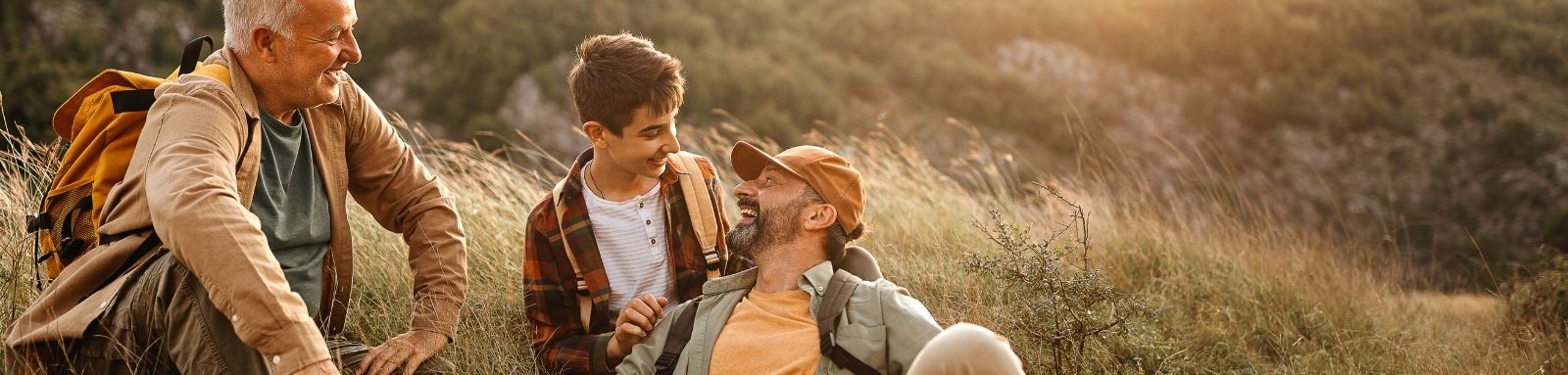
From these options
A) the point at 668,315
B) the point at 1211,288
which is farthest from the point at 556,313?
the point at 1211,288

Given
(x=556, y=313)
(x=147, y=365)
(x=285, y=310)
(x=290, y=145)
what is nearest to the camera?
(x=285, y=310)

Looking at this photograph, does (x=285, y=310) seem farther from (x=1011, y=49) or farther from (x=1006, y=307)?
(x=1011, y=49)

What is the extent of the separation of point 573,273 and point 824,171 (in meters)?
0.98

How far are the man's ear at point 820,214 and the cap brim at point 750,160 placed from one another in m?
0.12

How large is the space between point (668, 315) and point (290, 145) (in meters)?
1.25

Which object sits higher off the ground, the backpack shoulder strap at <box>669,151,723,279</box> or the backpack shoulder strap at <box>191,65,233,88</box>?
the backpack shoulder strap at <box>191,65,233,88</box>

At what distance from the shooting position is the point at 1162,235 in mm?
6246

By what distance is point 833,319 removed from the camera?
119 inches

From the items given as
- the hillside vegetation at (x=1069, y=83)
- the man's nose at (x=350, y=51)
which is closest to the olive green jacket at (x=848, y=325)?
the man's nose at (x=350, y=51)

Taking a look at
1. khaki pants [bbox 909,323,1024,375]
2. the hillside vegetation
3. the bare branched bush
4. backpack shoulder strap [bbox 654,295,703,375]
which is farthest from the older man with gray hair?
the hillside vegetation

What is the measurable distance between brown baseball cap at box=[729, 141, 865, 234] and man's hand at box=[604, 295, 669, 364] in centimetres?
50

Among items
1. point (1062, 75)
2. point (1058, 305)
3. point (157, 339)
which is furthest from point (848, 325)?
point (1062, 75)

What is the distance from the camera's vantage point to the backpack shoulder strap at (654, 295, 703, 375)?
10.6 feet

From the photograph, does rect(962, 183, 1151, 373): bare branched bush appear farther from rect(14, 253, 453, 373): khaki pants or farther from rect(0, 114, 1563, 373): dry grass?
rect(14, 253, 453, 373): khaki pants
